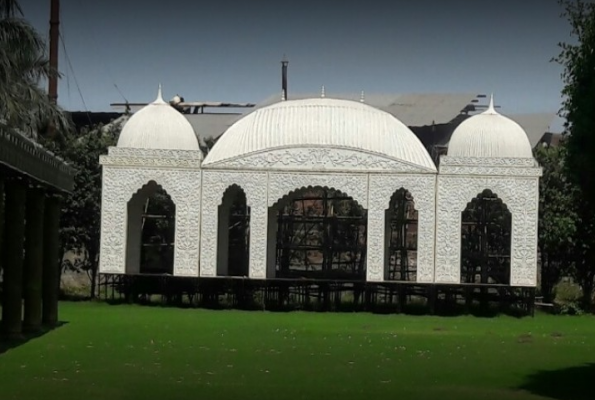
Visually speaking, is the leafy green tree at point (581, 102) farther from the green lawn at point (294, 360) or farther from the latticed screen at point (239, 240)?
the latticed screen at point (239, 240)

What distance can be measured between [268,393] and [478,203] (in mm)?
23927

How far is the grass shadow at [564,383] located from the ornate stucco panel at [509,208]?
13.4m

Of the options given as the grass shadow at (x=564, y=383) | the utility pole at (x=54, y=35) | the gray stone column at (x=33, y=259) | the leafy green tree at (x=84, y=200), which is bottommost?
the grass shadow at (x=564, y=383)

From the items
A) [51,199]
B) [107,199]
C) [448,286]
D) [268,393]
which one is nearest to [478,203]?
[448,286]

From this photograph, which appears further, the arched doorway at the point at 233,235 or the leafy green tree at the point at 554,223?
the arched doorway at the point at 233,235

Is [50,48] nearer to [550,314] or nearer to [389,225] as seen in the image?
[389,225]

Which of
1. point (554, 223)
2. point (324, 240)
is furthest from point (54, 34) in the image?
point (554, 223)

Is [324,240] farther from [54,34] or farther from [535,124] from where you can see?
[535,124]

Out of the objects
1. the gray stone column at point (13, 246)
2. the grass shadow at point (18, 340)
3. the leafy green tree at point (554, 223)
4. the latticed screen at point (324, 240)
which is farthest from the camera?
the latticed screen at point (324, 240)

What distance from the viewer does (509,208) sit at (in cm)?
3312

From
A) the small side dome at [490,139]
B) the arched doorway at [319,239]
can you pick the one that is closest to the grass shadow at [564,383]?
the small side dome at [490,139]

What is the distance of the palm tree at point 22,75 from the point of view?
22984 mm

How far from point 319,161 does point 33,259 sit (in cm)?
1240

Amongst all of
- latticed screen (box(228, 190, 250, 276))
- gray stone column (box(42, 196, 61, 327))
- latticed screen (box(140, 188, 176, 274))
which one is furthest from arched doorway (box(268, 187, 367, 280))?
gray stone column (box(42, 196, 61, 327))
